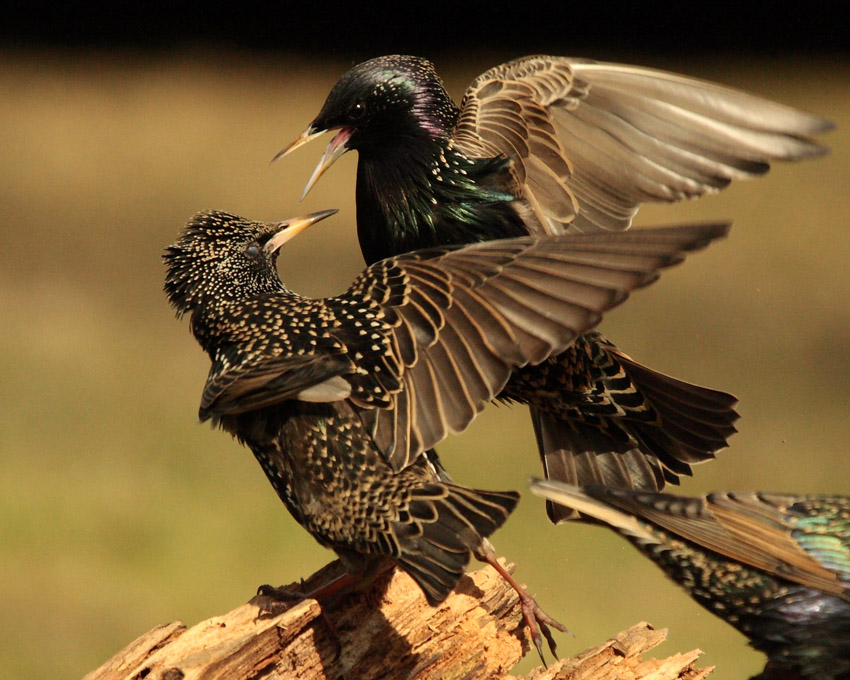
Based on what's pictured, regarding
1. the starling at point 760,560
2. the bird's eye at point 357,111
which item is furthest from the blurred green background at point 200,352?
the bird's eye at point 357,111

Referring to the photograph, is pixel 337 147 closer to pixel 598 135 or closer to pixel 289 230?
pixel 289 230

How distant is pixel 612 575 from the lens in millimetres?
5922

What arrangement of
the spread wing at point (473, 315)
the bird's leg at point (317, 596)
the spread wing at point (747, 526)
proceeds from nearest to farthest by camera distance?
1. the spread wing at point (473, 315)
2. the spread wing at point (747, 526)
3. the bird's leg at point (317, 596)

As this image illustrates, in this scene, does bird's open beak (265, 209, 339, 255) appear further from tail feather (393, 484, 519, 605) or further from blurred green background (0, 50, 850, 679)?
blurred green background (0, 50, 850, 679)

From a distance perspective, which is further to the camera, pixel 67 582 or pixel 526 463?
pixel 526 463

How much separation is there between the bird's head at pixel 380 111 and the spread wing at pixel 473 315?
0.54 m

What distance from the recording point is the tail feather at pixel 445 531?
2.51 metres

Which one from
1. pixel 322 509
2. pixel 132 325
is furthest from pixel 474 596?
pixel 132 325

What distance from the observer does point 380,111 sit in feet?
10.5

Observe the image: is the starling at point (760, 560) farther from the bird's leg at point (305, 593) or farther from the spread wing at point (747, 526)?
the bird's leg at point (305, 593)

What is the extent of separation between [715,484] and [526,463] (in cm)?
89

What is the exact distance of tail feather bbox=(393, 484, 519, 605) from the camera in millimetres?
2514

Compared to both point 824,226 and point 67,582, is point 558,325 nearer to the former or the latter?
point 67,582

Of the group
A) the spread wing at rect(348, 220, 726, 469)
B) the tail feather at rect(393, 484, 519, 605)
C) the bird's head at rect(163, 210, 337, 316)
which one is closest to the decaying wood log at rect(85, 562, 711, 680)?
the tail feather at rect(393, 484, 519, 605)
